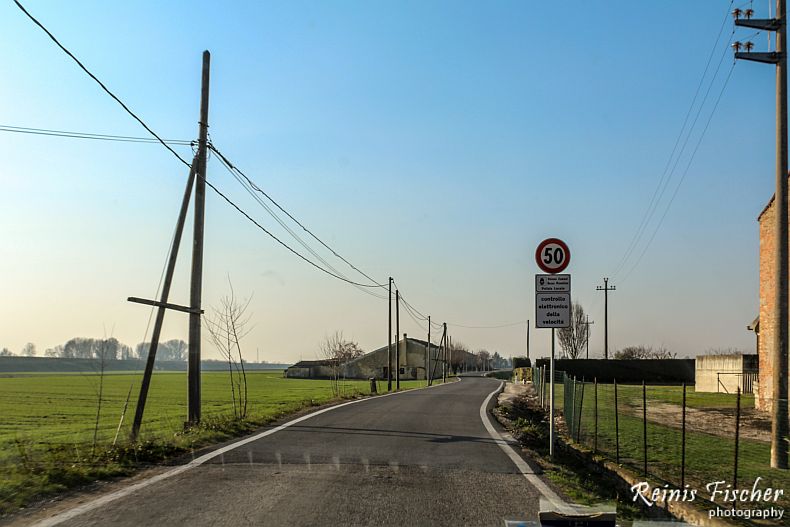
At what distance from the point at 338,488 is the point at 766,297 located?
2243 centimetres

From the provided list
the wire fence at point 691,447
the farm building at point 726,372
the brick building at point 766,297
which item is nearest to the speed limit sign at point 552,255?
the wire fence at point 691,447

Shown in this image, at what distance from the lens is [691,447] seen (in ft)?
44.7

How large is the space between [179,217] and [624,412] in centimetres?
1653

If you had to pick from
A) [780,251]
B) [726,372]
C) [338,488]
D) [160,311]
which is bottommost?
[726,372]

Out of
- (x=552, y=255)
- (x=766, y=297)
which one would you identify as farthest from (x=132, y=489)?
(x=766, y=297)

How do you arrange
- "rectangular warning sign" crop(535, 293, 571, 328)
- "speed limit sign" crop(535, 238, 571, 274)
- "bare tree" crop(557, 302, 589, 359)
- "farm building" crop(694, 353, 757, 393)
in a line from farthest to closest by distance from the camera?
"bare tree" crop(557, 302, 589, 359)
"farm building" crop(694, 353, 757, 393)
"speed limit sign" crop(535, 238, 571, 274)
"rectangular warning sign" crop(535, 293, 571, 328)

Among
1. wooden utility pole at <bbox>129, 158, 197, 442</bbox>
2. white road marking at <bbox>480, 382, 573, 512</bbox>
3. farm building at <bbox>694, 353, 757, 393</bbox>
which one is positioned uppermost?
wooden utility pole at <bbox>129, 158, 197, 442</bbox>

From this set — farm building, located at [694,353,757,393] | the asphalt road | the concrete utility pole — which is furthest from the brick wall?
the asphalt road

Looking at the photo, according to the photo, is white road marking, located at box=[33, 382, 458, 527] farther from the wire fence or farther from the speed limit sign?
the wire fence

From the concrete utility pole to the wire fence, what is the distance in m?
0.32

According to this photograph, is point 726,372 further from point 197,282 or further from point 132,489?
point 132,489

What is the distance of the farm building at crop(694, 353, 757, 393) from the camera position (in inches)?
1393

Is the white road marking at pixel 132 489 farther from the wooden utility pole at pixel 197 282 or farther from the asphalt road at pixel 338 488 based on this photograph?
the wooden utility pole at pixel 197 282

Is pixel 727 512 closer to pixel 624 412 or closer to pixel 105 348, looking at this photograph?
pixel 105 348
